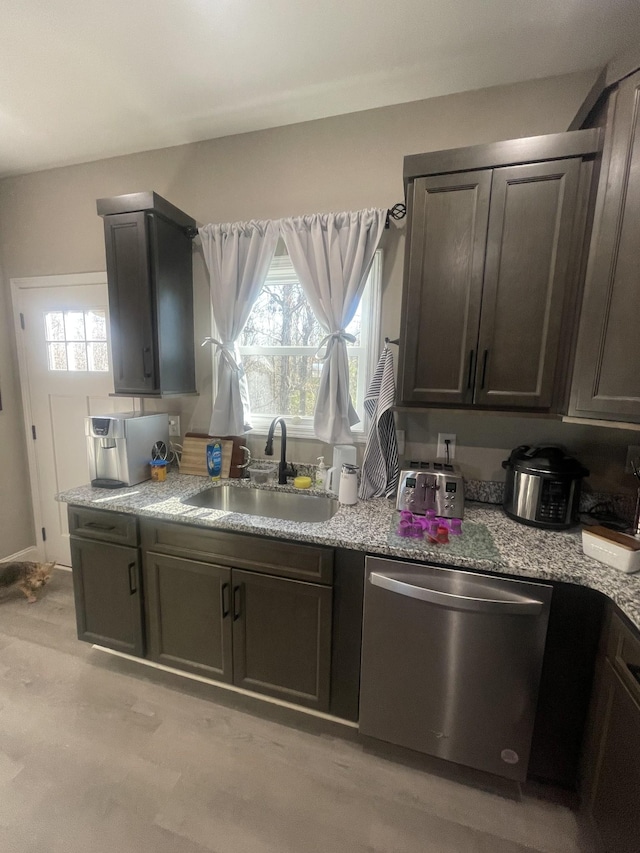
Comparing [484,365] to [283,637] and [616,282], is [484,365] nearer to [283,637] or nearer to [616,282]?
[616,282]

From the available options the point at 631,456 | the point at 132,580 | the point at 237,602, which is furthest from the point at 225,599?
the point at 631,456

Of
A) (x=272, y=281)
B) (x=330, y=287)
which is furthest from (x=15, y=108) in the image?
(x=330, y=287)

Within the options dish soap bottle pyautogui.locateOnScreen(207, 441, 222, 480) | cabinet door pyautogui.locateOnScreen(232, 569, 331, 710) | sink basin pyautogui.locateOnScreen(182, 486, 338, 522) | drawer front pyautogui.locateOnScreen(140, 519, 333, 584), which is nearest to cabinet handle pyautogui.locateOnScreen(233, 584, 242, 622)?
cabinet door pyautogui.locateOnScreen(232, 569, 331, 710)

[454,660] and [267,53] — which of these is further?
[267,53]

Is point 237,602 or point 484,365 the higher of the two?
point 484,365

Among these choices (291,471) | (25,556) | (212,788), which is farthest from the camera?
(25,556)

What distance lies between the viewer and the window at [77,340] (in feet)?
8.05

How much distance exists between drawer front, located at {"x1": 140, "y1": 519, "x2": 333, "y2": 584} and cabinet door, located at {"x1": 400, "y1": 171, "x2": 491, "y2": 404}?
806 millimetres

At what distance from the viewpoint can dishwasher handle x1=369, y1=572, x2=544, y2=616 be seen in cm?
119

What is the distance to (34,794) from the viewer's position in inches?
52.0

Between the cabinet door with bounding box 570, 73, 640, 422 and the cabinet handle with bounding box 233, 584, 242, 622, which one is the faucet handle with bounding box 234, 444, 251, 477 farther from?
the cabinet door with bounding box 570, 73, 640, 422

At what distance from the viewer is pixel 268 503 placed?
2.02 meters

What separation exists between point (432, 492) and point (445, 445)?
14.1 inches

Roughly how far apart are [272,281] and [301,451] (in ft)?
3.36
